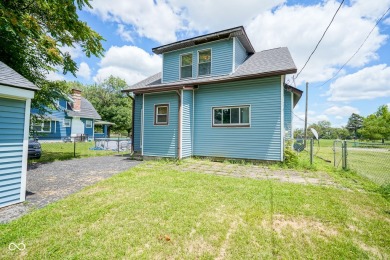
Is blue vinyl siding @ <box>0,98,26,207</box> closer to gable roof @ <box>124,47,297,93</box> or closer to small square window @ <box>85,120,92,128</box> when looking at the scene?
gable roof @ <box>124,47,297,93</box>

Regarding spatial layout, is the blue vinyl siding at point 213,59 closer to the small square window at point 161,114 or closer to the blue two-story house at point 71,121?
the small square window at point 161,114

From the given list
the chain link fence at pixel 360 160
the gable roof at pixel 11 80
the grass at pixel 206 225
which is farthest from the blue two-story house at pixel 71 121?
the chain link fence at pixel 360 160

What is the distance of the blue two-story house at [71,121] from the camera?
70.3 ft

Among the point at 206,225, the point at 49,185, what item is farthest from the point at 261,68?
the point at 49,185

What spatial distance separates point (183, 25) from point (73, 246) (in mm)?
11781

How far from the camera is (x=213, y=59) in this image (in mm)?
10109

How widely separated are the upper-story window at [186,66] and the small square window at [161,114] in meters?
2.74

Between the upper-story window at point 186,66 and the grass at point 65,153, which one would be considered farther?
the upper-story window at point 186,66

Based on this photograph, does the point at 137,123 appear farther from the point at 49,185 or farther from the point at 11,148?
the point at 11,148

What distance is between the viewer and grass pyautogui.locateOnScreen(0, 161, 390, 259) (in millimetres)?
2371

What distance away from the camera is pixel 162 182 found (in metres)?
5.36

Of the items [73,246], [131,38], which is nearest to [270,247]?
[73,246]

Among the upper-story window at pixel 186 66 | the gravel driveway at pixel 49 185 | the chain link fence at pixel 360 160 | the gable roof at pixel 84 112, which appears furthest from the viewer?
the gable roof at pixel 84 112

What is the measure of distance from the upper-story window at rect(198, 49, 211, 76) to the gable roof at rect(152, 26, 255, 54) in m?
0.60
